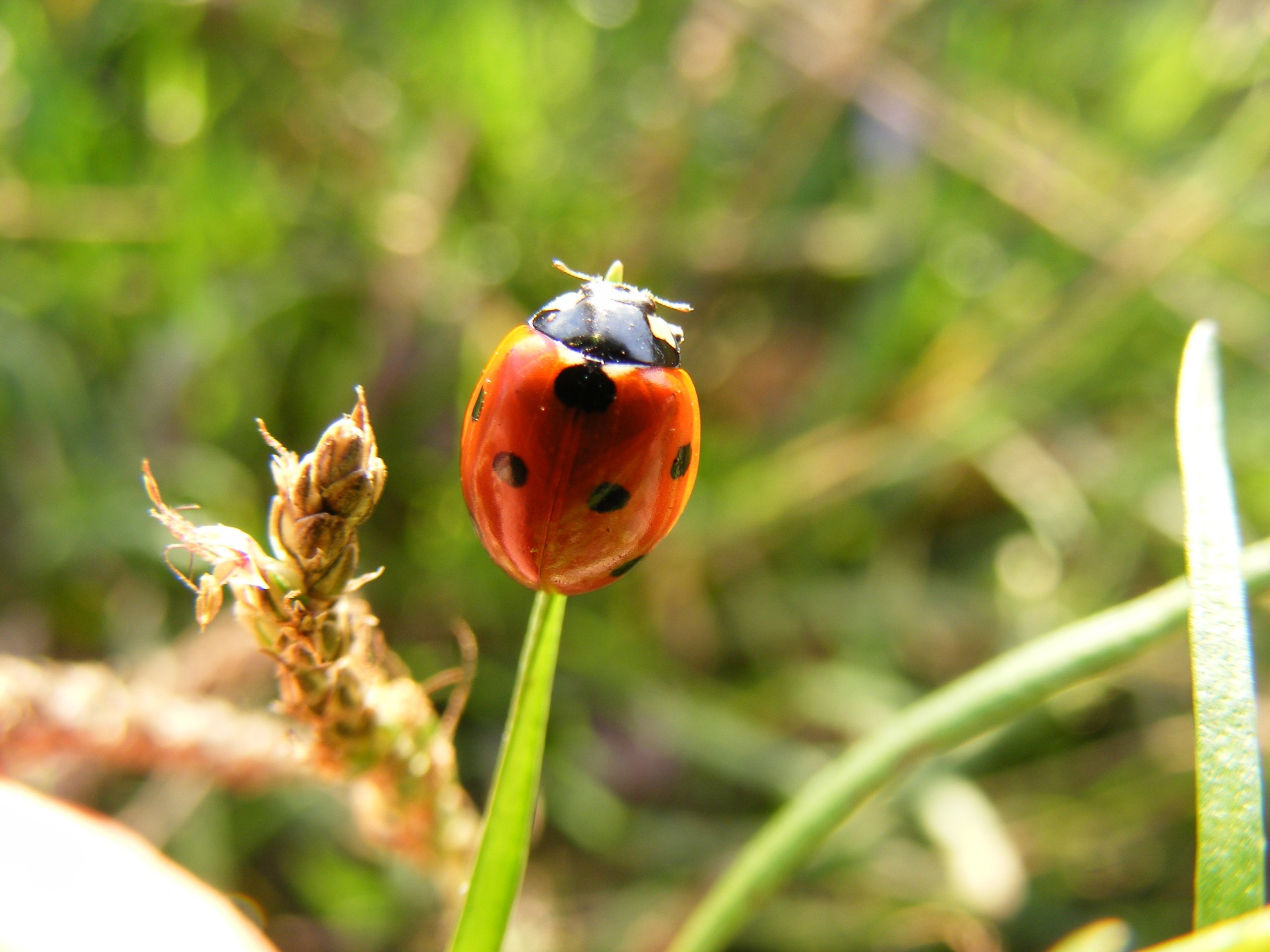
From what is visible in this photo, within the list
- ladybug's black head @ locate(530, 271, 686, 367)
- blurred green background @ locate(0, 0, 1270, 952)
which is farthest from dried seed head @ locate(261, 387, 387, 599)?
blurred green background @ locate(0, 0, 1270, 952)

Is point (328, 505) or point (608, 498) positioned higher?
point (608, 498)

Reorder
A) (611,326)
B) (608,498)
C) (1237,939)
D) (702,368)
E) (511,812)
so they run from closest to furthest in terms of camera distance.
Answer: (1237,939) < (511,812) < (608,498) < (611,326) < (702,368)

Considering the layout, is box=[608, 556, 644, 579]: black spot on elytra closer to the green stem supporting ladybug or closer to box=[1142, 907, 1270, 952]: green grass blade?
the green stem supporting ladybug

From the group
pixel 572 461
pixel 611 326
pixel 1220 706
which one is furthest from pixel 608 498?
pixel 1220 706

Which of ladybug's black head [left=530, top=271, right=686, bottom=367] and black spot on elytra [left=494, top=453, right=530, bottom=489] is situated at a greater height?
ladybug's black head [left=530, top=271, right=686, bottom=367]

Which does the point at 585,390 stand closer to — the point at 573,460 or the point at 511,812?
the point at 573,460

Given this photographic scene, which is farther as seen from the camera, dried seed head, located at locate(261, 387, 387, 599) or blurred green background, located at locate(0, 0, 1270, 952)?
blurred green background, located at locate(0, 0, 1270, 952)
